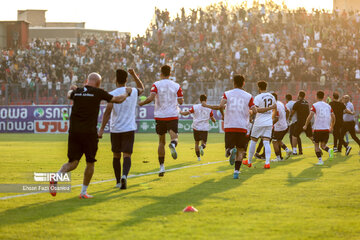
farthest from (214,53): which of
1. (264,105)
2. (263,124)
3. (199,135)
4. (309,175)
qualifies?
(309,175)

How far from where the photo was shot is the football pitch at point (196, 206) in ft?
23.2

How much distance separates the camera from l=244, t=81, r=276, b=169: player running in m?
15.2

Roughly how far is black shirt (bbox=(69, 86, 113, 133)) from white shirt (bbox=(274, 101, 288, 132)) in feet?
33.8

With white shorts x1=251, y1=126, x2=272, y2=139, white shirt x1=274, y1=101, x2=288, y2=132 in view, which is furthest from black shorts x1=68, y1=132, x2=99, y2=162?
white shirt x1=274, y1=101, x2=288, y2=132

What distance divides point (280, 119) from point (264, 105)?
13.7 feet

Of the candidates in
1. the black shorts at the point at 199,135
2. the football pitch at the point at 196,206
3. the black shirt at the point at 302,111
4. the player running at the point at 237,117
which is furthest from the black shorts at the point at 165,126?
the black shirt at the point at 302,111

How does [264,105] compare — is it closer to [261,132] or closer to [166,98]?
[261,132]

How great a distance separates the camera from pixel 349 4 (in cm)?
6538

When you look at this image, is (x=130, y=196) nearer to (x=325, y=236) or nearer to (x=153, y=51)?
(x=325, y=236)

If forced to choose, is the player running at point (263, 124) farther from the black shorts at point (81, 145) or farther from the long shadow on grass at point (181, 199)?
the black shorts at point (81, 145)

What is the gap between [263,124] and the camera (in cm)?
1573

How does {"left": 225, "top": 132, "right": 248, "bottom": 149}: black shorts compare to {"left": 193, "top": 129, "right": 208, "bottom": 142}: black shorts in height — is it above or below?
above

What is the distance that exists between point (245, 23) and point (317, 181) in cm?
3278

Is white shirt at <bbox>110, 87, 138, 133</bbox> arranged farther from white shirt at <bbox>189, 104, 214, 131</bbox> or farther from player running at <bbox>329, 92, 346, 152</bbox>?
player running at <bbox>329, 92, 346, 152</bbox>
